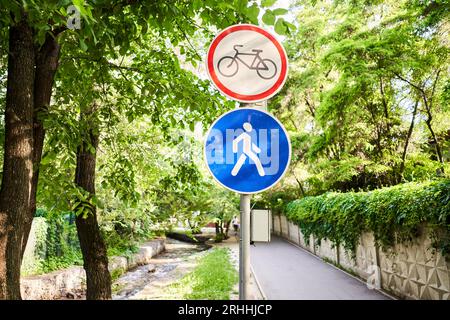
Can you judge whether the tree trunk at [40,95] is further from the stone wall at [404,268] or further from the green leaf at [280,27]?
the stone wall at [404,268]

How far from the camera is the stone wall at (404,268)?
739 centimetres

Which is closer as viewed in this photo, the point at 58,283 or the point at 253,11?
the point at 253,11

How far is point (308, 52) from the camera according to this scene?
2058 cm

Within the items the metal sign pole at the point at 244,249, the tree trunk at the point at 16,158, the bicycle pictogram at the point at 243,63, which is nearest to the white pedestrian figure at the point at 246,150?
the metal sign pole at the point at 244,249

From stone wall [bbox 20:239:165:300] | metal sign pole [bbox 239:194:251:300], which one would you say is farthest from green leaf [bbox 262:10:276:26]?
stone wall [bbox 20:239:165:300]

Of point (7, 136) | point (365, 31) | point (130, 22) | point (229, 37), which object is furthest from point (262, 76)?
point (365, 31)

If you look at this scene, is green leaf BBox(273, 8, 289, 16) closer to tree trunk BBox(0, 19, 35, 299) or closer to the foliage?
tree trunk BBox(0, 19, 35, 299)

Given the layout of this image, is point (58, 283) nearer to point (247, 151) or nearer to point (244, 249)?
point (244, 249)

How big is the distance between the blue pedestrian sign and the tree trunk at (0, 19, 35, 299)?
82.7 inches

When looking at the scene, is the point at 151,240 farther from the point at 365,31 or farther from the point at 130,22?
the point at 130,22

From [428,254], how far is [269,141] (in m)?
6.90

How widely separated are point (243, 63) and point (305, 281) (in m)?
10.8

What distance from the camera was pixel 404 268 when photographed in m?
8.90

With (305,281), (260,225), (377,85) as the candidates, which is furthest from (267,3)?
(377,85)
